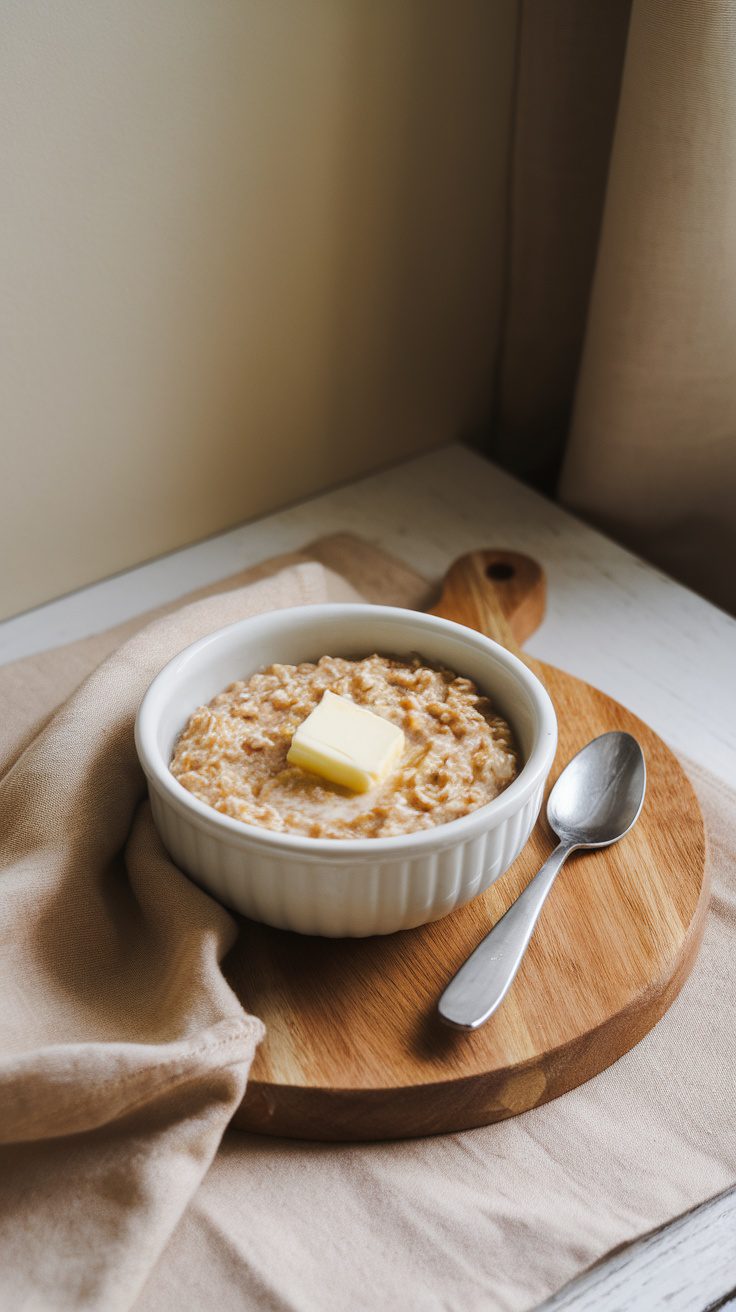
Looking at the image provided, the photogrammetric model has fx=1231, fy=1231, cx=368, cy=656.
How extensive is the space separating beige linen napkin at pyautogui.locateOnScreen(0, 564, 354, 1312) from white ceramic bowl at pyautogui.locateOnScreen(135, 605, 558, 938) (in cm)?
5

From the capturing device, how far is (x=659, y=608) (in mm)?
1466

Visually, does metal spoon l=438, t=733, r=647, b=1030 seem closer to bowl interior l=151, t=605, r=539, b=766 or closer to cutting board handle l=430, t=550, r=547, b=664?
bowl interior l=151, t=605, r=539, b=766

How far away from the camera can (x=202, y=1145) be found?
84 cm

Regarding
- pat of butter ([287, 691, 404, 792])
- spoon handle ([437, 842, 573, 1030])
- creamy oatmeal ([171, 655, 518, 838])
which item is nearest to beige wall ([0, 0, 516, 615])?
creamy oatmeal ([171, 655, 518, 838])

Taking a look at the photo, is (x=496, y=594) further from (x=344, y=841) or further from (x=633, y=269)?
(x=344, y=841)

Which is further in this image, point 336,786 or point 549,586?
point 549,586

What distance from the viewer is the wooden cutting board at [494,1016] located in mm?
890

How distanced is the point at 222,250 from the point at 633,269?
47 centimetres

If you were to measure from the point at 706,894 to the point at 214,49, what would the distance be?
955 mm

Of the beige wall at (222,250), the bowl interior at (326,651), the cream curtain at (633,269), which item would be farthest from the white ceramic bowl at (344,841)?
the cream curtain at (633,269)

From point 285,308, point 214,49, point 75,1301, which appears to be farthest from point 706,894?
point 214,49

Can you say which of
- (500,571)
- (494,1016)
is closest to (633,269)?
(500,571)

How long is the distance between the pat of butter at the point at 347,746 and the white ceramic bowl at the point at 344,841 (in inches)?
2.5

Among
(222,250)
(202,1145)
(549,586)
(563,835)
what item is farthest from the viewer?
(549,586)
